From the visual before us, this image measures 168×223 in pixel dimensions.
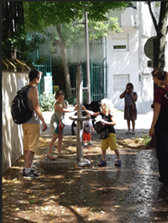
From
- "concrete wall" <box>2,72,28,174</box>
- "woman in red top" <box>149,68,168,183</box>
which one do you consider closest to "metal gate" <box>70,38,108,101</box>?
"concrete wall" <box>2,72,28,174</box>

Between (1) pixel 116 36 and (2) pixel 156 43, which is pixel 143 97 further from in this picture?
(2) pixel 156 43

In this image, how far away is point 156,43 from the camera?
953 cm

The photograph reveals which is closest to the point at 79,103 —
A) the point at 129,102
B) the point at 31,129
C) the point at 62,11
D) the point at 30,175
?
the point at 31,129

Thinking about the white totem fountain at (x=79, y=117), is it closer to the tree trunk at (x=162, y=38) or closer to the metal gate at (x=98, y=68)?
the tree trunk at (x=162, y=38)

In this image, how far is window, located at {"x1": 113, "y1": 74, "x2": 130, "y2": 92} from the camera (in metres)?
27.2

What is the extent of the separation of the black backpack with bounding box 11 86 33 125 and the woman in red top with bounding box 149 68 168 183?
2.18 metres

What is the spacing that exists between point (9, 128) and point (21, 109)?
1092 mm

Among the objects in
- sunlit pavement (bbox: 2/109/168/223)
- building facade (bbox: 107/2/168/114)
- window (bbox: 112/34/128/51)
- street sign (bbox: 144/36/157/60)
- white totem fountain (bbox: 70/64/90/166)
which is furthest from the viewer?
window (bbox: 112/34/128/51)

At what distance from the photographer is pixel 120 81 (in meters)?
27.2

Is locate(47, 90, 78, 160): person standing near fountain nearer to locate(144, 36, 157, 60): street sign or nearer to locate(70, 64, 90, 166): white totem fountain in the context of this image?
locate(70, 64, 90, 166): white totem fountain

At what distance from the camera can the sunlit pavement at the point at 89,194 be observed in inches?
190

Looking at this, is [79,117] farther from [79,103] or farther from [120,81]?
[120,81]

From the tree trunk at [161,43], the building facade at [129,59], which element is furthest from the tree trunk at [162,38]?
the building facade at [129,59]

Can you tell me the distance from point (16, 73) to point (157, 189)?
4.18 m
